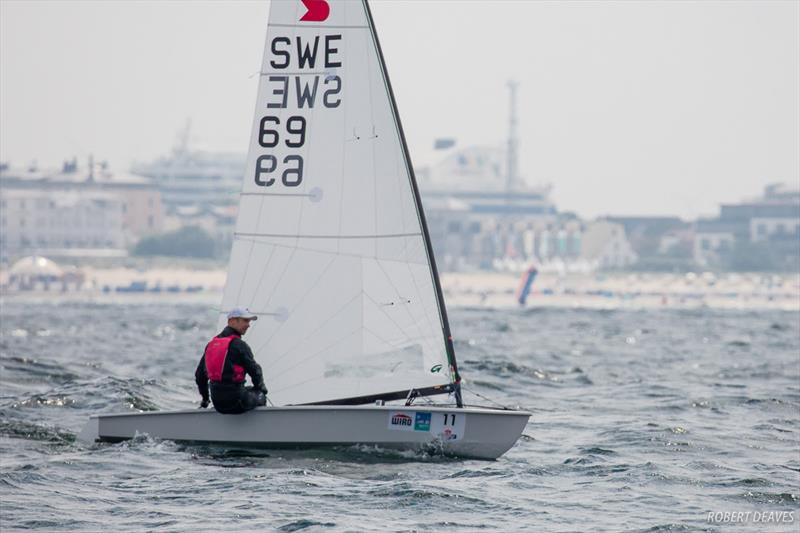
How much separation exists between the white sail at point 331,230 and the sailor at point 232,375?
65cm

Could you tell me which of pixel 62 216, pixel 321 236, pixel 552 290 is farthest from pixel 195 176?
pixel 321 236

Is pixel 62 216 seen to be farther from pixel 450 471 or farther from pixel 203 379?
pixel 450 471

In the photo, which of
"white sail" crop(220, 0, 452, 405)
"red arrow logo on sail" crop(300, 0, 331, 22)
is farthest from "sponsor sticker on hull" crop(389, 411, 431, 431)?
"red arrow logo on sail" crop(300, 0, 331, 22)

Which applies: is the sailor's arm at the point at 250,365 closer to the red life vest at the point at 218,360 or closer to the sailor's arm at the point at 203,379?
the red life vest at the point at 218,360

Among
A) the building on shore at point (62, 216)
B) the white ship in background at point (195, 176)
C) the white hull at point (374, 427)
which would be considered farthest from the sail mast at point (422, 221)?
the white ship in background at point (195, 176)

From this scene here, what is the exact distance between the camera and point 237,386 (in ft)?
37.8

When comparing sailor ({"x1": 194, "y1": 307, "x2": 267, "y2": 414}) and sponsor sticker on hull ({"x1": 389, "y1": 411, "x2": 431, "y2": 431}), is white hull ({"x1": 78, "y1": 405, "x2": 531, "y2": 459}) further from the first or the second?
sailor ({"x1": 194, "y1": 307, "x2": 267, "y2": 414})

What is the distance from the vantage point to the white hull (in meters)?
11.6

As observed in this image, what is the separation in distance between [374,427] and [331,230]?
175 cm

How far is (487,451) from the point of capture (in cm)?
1181

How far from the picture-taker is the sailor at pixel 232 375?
37.8 feet

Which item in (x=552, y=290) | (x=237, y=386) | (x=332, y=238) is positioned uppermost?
(x=552, y=290)

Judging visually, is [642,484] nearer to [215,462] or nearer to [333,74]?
[215,462]

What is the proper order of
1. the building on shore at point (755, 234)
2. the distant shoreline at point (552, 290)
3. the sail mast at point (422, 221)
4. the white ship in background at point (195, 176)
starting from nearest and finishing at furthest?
the sail mast at point (422, 221), the distant shoreline at point (552, 290), the building on shore at point (755, 234), the white ship in background at point (195, 176)
